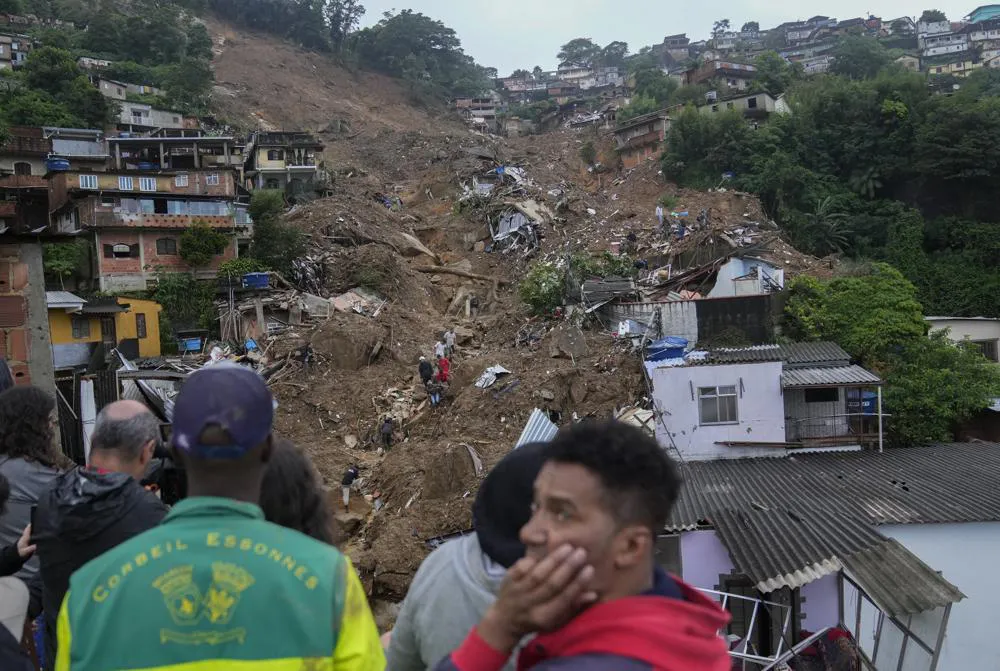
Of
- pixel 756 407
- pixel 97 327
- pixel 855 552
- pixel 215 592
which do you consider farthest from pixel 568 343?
pixel 215 592

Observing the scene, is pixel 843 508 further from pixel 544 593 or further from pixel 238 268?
pixel 238 268

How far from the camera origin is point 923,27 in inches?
2950

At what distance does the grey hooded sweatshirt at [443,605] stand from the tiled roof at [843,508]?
500 centimetres

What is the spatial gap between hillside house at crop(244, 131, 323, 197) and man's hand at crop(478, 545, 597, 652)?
36.2 m

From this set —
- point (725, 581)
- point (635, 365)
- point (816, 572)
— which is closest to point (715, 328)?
point (635, 365)

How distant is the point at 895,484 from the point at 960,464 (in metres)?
2.72

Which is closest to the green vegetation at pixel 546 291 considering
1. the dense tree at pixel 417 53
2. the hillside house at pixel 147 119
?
the hillside house at pixel 147 119

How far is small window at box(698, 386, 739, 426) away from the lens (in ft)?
46.4

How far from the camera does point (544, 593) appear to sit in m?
1.35

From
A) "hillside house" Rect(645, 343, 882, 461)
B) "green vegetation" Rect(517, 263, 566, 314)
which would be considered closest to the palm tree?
"green vegetation" Rect(517, 263, 566, 314)

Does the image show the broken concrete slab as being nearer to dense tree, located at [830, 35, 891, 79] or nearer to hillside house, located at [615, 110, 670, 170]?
hillside house, located at [615, 110, 670, 170]

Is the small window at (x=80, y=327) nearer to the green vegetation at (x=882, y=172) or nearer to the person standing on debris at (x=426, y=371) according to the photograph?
the person standing on debris at (x=426, y=371)

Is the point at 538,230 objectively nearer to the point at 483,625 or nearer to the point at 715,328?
the point at 715,328

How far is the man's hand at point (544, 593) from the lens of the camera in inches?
53.2
